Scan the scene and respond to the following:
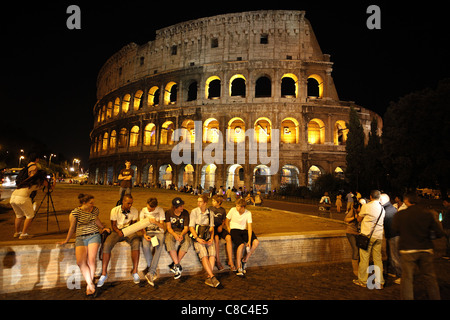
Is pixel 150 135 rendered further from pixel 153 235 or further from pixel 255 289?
pixel 255 289

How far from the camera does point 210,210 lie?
5340mm

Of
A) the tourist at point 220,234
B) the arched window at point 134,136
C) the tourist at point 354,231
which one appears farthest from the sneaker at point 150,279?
the arched window at point 134,136

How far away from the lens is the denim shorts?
413 centimetres

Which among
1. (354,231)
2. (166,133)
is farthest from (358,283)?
(166,133)

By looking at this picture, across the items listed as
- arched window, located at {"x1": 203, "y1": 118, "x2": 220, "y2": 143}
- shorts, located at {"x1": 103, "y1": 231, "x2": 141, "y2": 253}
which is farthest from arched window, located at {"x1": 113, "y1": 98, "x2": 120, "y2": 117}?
shorts, located at {"x1": 103, "y1": 231, "x2": 141, "y2": 253}

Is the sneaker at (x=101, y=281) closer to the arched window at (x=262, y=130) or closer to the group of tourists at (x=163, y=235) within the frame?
the group of tourists at (x=163, y=235)

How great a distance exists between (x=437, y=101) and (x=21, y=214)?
2625cm

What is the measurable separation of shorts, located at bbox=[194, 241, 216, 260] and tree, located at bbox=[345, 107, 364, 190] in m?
21.0

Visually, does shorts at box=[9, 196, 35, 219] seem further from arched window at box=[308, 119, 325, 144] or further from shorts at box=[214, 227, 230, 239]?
arched window at box=[308, 119, 325, 144]

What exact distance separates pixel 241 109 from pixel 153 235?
76.2ft

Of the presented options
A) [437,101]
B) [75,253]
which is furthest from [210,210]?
[437,101]

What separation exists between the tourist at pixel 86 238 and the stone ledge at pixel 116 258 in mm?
354

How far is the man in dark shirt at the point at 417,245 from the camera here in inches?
137
